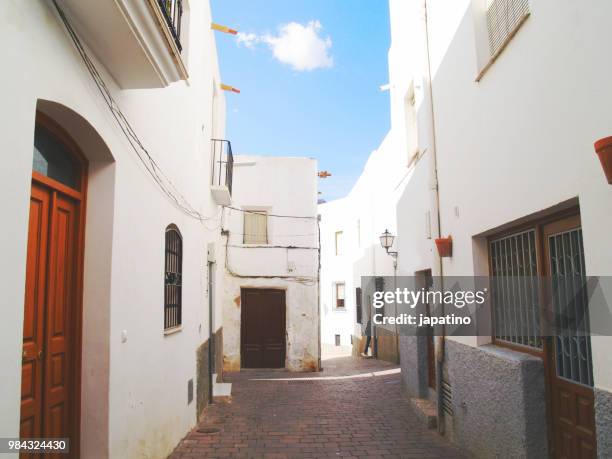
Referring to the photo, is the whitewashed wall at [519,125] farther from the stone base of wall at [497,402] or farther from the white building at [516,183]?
the stone base of wall at [497,402]

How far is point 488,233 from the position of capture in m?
5.46

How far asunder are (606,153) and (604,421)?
1680mm

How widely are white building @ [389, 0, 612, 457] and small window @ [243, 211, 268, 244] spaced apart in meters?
7.80

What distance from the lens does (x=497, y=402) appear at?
5.00 metres

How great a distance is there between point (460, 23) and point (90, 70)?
14.4 feet

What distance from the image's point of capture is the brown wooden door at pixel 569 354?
3.85 metres

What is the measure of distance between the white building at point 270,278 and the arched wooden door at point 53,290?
10210 mm

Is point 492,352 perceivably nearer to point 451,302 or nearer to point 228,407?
point 451,302

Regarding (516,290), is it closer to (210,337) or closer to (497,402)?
(497,402)

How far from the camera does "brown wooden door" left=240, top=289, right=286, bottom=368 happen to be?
569 inches

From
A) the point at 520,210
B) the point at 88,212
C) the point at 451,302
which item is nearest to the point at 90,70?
the point at 88,212

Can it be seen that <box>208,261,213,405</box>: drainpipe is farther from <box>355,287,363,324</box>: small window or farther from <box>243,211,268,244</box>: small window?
<box>355,287,363,324</box>: small window

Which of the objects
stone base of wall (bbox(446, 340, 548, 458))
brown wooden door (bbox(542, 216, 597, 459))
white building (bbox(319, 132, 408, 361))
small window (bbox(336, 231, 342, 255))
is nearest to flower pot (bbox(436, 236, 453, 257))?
stone base of wall (bbox(446, 340, 548, 458))

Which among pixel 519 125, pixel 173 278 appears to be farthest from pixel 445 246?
pixel 173 278
